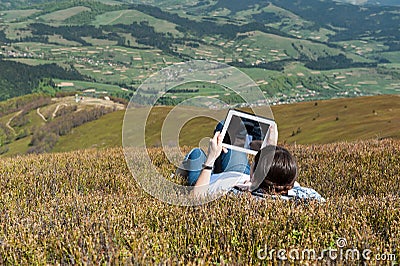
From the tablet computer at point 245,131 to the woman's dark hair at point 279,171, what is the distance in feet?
0.51

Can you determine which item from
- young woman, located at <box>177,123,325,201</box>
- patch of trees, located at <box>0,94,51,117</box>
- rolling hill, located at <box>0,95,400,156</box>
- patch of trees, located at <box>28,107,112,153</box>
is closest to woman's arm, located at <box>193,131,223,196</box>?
young woman, located at <box>177,123,325,201</box>

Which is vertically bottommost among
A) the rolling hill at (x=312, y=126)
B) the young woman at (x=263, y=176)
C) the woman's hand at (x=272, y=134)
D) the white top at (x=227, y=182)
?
the rolling hill at (x=312, y=126)

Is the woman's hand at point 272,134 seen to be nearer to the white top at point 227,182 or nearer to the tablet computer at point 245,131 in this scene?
the tablet computer at point 245,131

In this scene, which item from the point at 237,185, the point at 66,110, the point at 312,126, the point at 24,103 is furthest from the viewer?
the point at 24,103

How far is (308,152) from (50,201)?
240 inches

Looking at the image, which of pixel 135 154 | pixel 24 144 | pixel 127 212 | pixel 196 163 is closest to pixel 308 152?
pixel 196 163

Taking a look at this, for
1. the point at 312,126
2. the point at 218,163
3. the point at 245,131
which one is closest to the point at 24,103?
the point at 312,126

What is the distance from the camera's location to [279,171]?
15.5 feet

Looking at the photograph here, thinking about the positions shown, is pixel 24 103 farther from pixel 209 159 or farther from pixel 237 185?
pixel 209 159

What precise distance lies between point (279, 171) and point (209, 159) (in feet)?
2.55

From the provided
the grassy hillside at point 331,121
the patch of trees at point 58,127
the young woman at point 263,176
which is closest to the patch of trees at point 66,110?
the patch of trees at point 58,127

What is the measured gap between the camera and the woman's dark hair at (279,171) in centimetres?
A: 469

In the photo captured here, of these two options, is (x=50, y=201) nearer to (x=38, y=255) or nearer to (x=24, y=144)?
(x=38, y=255)

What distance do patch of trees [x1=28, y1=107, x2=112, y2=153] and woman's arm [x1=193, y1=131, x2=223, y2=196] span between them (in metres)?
109
